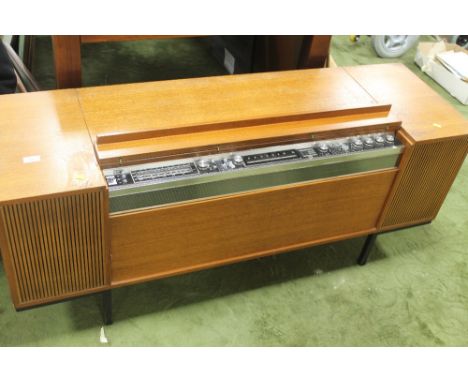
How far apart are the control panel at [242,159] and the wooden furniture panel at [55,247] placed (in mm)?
121

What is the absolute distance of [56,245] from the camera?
4.78 ft

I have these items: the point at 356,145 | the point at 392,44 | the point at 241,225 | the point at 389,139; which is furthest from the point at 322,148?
the point at 392,44

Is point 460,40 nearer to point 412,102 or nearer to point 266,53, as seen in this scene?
point 266,53

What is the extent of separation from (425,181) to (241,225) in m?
0.70

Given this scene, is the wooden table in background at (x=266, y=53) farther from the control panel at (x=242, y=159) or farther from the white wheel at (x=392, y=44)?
the white wheel at (x=392, y=44)

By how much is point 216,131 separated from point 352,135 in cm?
47

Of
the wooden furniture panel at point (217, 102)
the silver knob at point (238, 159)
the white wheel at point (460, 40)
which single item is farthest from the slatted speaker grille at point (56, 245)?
the white wheel at point (460, 40)

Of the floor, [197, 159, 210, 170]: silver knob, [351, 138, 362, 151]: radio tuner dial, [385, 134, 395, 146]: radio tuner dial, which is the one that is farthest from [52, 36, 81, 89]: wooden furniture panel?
[385, 134, 395, 146]: radio tuner dial

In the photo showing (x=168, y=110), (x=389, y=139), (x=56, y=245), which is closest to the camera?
(x=56, y=245)

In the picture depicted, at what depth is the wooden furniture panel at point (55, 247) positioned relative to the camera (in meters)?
1.36

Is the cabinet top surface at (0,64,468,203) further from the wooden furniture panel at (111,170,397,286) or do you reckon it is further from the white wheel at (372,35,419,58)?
the white wheel at (372,35,419,58)

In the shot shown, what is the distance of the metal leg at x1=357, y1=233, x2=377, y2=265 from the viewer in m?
2.04

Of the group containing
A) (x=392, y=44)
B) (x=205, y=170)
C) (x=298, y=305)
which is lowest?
(x=298, y=305)

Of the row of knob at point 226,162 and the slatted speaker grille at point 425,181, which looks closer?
the row of knob at point 226,162
